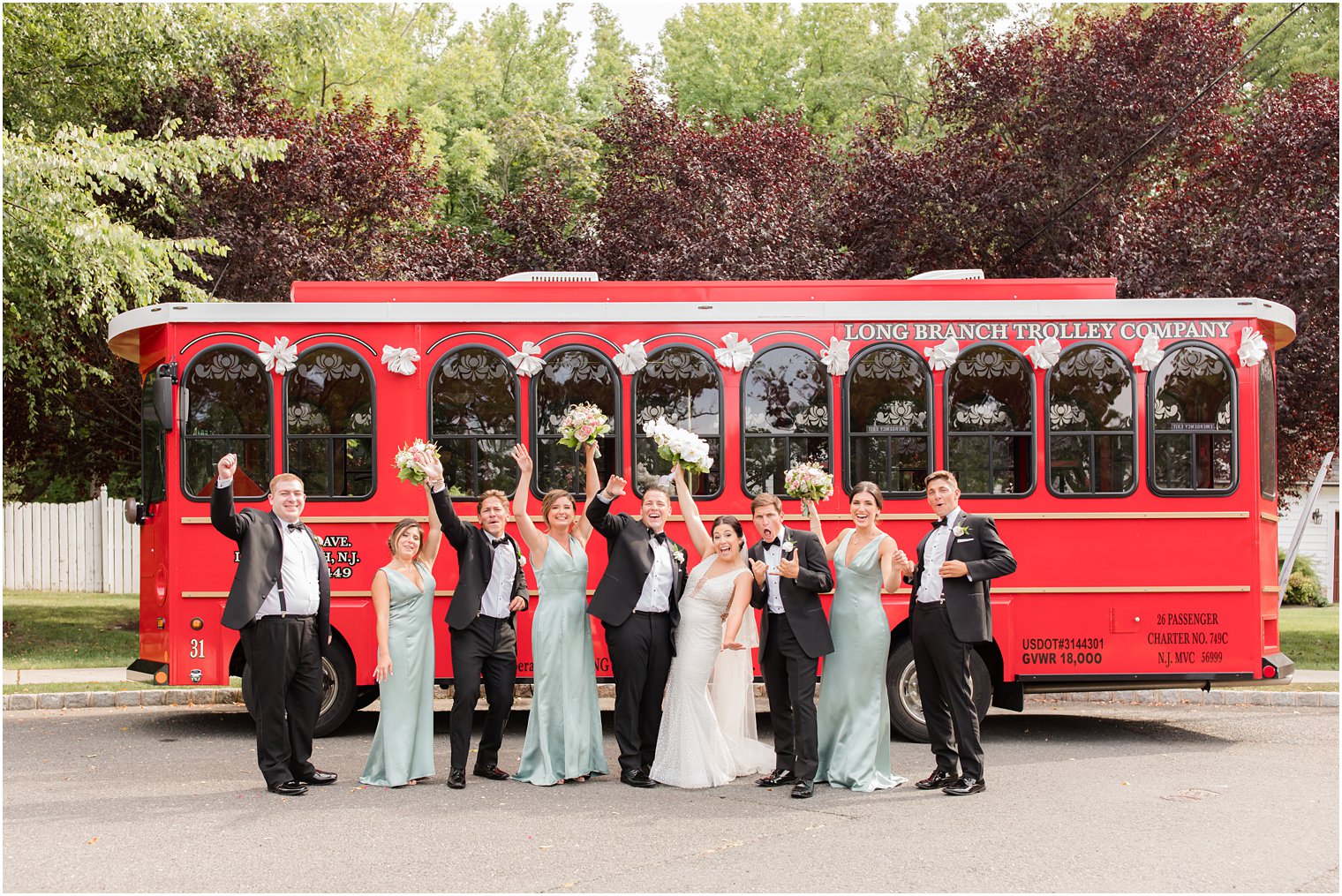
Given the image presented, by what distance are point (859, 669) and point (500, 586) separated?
90.6 inches

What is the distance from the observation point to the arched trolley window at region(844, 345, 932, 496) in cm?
962

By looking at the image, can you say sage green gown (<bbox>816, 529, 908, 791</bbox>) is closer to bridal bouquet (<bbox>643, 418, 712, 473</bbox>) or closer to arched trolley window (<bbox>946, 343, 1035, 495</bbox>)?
bridal bouquet (<bbox>643, 418, 712, 473</bbox>)

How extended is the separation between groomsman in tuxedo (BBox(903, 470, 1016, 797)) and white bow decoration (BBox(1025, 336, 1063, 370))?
7.11ft

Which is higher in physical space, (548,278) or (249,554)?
(548,278)

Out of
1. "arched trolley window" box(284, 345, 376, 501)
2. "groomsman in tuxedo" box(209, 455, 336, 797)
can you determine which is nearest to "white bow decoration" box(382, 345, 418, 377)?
"arched trolley window" box(284, 345, 376, 501)

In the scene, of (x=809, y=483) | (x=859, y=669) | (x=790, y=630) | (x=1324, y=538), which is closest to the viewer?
(x=790, y=630)

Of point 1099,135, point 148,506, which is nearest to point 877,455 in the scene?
point 148,506

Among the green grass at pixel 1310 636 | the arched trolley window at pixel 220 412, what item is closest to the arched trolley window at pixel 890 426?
the arched trolley window at pixel 220 412

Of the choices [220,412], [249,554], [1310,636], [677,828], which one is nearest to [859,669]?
[677,828]

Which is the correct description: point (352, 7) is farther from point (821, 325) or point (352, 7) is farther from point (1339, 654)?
point (1339, 654)

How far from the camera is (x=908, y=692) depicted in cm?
952

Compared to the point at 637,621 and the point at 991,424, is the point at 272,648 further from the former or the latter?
the point at 991,424

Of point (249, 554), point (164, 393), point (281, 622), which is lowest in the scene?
point (281, 622)

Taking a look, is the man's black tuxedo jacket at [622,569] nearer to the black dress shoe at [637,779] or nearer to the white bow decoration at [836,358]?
the black dress shoe at [637,779]
